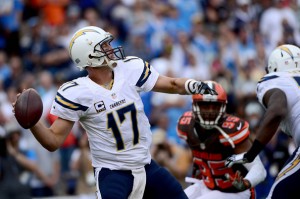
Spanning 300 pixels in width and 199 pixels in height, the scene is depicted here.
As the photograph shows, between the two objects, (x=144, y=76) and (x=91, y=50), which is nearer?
(x=91, y=50)

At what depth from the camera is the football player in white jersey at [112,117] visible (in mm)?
6141

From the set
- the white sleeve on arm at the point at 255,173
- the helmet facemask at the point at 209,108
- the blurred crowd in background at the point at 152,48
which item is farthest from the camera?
the blurred crowd in background at the point at 152,48

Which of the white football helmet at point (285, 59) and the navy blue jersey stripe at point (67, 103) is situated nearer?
the navy blue jersey stripe at point (67, 103)

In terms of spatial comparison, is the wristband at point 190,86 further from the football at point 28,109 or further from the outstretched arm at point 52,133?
the football at point 28,109

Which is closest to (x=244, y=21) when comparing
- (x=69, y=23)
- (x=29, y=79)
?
(x=69, y=23)

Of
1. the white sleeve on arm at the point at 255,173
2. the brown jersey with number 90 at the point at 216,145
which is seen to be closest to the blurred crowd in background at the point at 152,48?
the brown jersey with number 90 at the point at 216,145

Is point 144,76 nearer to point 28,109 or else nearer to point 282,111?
point 28,109

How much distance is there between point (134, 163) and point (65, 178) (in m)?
4.59

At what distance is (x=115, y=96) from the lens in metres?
6.23

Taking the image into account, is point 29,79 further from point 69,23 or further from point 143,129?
point 143,129

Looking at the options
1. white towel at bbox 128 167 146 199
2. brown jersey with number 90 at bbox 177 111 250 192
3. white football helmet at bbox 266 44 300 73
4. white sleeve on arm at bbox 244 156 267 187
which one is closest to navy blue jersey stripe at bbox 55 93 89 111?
white towel at bbox 128 167 146 199

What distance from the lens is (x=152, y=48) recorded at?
12820 millimetres

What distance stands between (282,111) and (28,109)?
6.16ft

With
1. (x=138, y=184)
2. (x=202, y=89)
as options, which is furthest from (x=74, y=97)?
(x=202, y=89)
